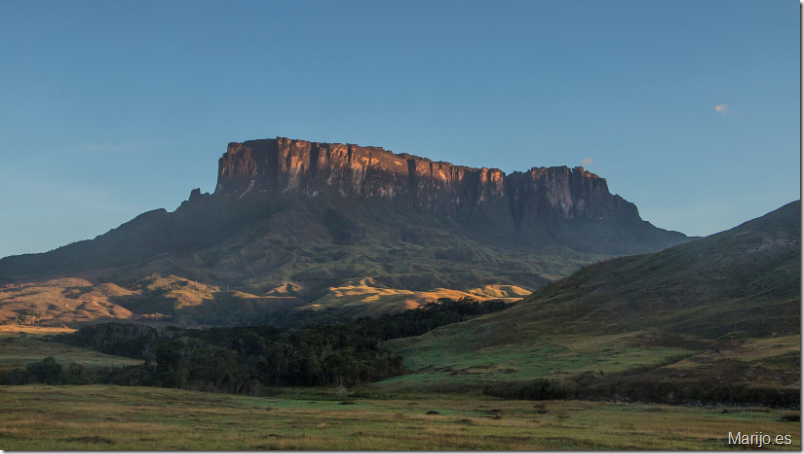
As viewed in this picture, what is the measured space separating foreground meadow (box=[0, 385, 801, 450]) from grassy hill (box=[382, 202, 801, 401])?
1173 cm

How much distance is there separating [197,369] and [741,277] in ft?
307

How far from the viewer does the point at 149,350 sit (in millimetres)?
118125

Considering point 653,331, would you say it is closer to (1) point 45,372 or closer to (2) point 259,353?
(2) point 259,353

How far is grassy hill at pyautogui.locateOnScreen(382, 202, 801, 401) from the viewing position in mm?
59500

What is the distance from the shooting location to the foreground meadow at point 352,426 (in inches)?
1160

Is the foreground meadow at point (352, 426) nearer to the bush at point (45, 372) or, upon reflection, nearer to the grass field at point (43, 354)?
the bush at point (45, 372)

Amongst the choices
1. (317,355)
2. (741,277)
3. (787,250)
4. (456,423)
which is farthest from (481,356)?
(787,250)

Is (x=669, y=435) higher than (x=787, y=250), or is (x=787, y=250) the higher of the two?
(x=787, y=250)

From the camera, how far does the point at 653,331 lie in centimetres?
8662

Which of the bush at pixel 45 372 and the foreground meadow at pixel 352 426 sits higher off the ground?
the foreground meadow at pixel 352 426

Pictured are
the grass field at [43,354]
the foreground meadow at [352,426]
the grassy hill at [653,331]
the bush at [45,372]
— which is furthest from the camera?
the grass field at [43,354]

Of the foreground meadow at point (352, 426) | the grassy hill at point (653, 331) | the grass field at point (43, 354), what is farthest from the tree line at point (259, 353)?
the foreground meadow at point (352, 426)

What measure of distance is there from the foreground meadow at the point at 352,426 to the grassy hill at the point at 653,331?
11732 millimetres

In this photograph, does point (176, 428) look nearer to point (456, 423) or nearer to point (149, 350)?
point (456, 423)
